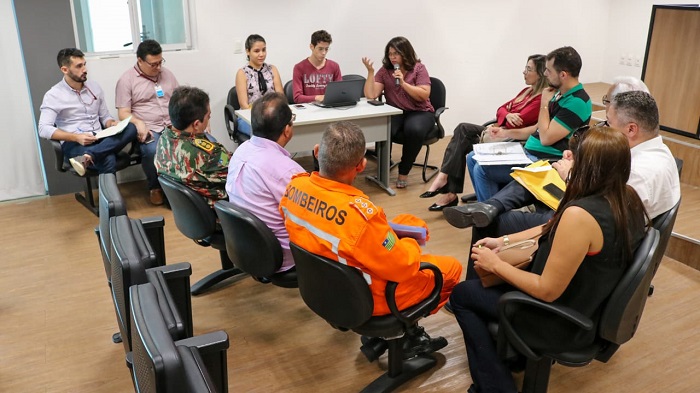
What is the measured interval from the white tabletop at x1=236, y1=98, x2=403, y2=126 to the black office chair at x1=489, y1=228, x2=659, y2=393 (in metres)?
2.60

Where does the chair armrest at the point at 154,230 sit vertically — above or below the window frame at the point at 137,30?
below

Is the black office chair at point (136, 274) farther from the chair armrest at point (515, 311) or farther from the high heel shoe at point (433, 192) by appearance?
the high heel shoe at point (433, 192)

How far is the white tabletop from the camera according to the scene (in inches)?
176

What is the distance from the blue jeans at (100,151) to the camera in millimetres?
4406

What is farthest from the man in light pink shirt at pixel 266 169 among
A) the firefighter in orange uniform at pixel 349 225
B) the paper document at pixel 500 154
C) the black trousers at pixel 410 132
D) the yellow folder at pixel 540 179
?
the black trousers at pixel 410 132

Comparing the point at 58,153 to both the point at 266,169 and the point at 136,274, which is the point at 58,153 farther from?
the point at 136,274

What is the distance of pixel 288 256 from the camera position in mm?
2686

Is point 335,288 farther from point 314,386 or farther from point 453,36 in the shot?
point 453,36

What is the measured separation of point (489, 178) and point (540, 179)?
0.59m

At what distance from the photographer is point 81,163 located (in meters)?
4.33

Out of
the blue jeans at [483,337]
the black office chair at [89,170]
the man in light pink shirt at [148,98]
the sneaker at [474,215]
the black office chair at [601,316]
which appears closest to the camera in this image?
the black office chair at [601,316]

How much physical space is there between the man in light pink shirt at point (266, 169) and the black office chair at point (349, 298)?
482mm

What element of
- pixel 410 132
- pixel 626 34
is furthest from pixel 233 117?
pixel 626 34

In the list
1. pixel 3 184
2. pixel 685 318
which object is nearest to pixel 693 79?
pixel 685 318
